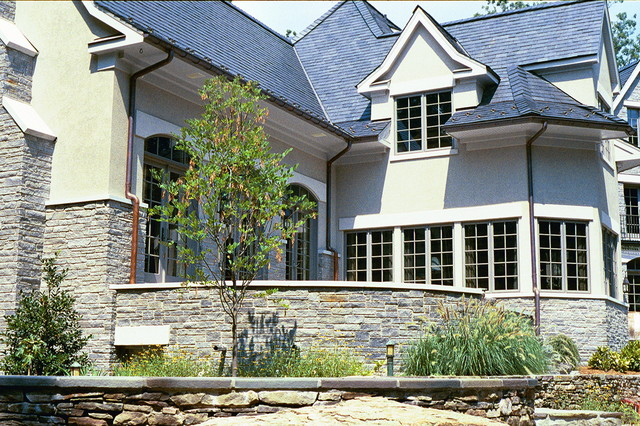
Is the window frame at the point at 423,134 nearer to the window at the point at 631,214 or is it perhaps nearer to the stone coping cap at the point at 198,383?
the stone coping cap at the point at 198,383

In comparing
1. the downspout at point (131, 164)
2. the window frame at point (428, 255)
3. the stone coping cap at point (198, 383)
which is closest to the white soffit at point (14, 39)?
the downspout at point (131, 164)

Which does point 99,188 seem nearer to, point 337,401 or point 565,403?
point 337,401

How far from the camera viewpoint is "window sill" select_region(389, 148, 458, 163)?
62.4 feet

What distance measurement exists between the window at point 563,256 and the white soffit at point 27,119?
1069 centimetres

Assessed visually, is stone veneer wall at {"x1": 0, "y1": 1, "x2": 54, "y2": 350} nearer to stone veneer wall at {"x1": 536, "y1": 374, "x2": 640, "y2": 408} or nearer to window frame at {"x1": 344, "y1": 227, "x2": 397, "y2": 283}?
window frame at {"x1": 344, "y1": 227, "x2": 397, "y2": 283}

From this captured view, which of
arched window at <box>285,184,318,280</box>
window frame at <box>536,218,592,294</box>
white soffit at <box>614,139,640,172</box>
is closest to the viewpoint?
window frame at <box>536,218,592,294</box>

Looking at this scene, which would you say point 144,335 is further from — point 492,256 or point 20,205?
point 492,256

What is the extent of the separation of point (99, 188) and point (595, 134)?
10.9 meters

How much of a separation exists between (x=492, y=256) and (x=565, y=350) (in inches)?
117

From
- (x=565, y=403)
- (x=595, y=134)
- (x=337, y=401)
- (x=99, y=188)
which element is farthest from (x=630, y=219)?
(x=337, y=401)

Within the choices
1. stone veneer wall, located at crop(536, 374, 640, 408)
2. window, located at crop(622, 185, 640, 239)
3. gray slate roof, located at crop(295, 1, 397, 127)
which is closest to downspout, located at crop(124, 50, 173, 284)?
stone veneer wall, located at crop(536, 374, 640, 408)

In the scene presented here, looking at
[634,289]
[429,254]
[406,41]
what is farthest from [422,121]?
[634,289]

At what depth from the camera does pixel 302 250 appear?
19.1 m

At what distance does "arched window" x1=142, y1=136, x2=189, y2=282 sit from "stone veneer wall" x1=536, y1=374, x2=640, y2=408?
6944mm
